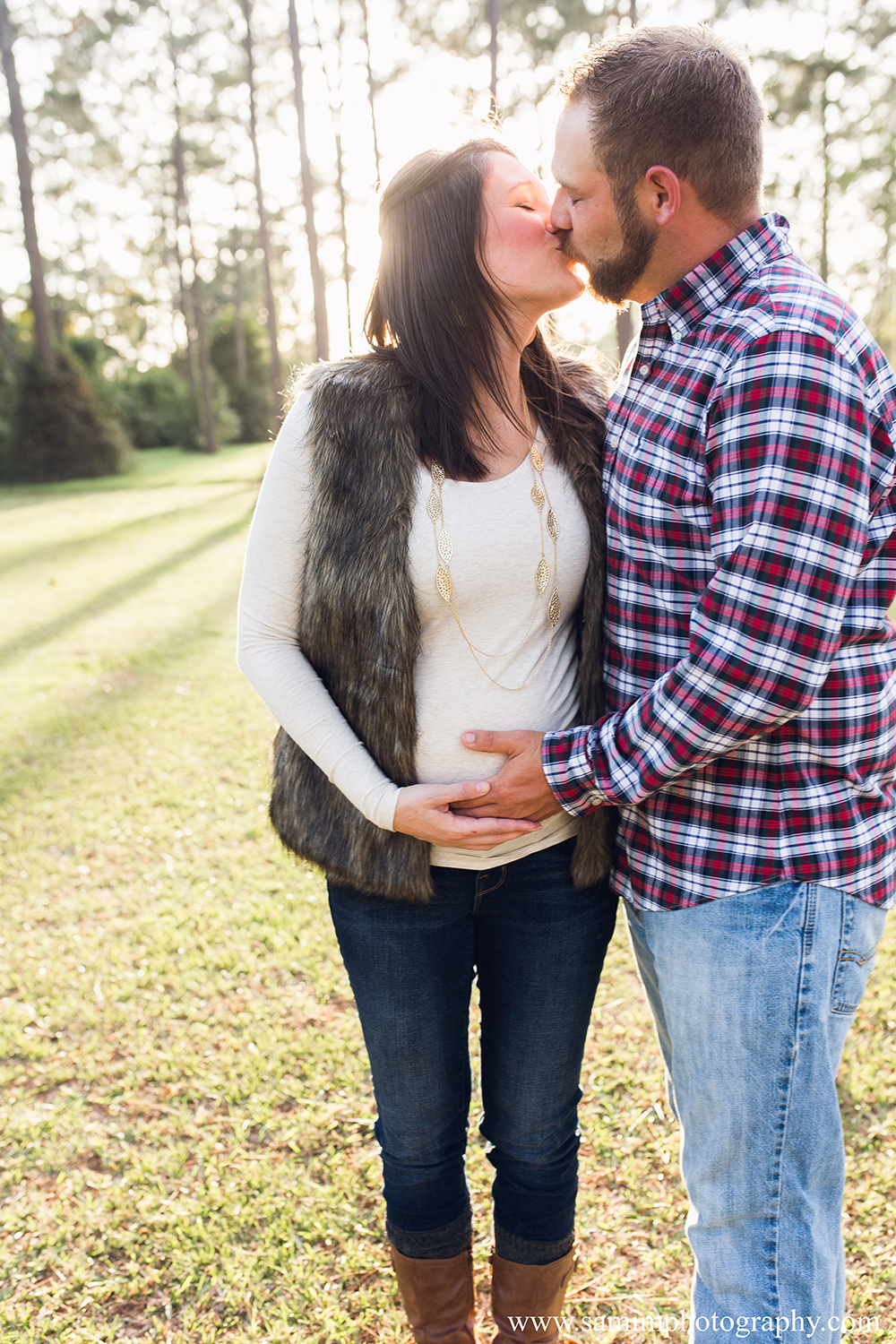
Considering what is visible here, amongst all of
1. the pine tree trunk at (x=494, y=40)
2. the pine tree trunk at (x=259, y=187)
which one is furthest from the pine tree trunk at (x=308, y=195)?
the pine tree trunk at (x=494, y=40)

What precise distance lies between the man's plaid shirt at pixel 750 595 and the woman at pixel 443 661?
17 cm

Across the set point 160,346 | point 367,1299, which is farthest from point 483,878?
point 160,346

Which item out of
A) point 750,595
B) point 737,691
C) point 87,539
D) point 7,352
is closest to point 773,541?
point 750,595

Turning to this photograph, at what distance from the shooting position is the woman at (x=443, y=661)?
1622 mm

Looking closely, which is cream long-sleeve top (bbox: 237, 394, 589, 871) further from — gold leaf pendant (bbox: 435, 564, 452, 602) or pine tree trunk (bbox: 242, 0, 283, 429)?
pine tree trunk (bbox: 242, 0, 283, 429)

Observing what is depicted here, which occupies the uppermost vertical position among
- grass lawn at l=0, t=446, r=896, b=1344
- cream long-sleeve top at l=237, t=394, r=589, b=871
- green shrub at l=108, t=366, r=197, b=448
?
green shrub at l=108, t=366, r=197, b=448

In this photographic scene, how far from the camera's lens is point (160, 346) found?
43.7 m

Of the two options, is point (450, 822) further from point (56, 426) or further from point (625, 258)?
point (56, 426)

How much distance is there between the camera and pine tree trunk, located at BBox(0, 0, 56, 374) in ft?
63.4

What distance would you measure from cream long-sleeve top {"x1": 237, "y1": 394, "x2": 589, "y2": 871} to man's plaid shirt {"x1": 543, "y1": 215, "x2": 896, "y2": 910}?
15cm

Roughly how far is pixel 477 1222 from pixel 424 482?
186 cm

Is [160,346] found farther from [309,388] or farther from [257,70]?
[309,388]

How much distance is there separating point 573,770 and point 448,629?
357 millimetres

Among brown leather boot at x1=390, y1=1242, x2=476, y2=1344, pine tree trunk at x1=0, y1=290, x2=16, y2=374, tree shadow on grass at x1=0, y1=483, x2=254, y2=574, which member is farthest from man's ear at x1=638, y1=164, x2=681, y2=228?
pine tree trunk at x1=0, y1=290, x2=16, y2=374
